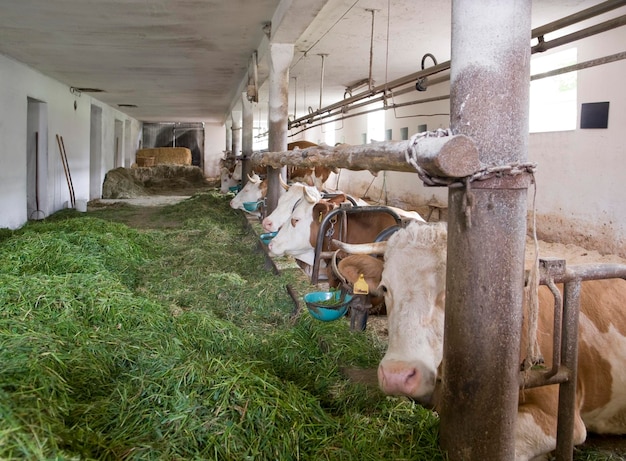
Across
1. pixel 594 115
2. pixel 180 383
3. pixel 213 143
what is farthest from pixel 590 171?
pixel 213 143

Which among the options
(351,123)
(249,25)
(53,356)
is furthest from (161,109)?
(53,356)

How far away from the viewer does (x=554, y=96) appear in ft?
29.1

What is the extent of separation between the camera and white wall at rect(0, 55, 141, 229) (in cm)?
1023

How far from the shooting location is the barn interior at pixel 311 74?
7.18 m

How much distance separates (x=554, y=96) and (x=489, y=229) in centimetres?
803

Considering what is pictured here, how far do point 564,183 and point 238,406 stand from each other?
7623mm

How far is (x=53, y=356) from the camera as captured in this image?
268 centimetres

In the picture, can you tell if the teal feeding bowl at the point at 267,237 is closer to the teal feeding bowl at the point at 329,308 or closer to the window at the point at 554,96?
the teal feeding bowl at the point at 329,308

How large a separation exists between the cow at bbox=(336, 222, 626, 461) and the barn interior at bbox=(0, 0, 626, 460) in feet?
2.16

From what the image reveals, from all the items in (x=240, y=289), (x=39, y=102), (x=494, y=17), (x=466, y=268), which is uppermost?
(x=39, y=102)

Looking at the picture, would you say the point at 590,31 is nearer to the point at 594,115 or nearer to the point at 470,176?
the point at 470,176

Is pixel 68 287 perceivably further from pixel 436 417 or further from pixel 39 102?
pixel 39 102

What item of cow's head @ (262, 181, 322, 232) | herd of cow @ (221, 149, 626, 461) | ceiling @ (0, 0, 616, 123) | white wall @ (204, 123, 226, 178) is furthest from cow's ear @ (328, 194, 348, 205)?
white wall @ (204, 123, 226, 178)

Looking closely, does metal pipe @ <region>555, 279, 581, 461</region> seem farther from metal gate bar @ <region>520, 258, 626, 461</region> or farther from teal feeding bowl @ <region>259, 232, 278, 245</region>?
teal feeding bowl @ <region>259, 232, 278, 245</region>
